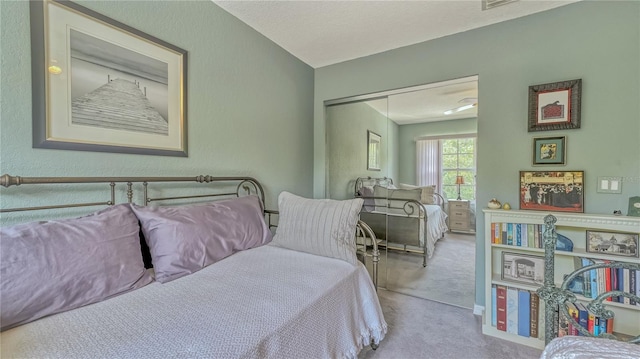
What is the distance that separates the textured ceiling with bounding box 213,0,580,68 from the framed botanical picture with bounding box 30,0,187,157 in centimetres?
78

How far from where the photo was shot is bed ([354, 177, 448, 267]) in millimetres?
2600

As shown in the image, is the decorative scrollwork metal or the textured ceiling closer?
the decorative scrollwork metal

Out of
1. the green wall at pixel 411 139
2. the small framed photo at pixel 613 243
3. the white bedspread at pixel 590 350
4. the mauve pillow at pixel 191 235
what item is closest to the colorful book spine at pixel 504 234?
the small framed photo at pixel 613 243

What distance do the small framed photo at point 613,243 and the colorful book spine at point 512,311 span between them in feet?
1.83

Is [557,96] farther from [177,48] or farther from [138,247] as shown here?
[138,247]

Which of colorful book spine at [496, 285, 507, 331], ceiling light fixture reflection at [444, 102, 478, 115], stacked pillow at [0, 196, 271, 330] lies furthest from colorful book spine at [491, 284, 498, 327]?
stacked pillow at [0, 196, 271, 330]

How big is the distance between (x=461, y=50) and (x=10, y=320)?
10.2ft

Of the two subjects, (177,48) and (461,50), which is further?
(461,50)

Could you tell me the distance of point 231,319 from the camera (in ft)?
3.14

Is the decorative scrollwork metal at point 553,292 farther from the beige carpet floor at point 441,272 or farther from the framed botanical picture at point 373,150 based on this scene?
the framed botanical picture at point 373,150

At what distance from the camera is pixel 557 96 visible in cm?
189

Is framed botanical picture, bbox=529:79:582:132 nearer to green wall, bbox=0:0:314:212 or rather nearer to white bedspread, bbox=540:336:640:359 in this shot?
white bedspread, bbox=540:336:640:359

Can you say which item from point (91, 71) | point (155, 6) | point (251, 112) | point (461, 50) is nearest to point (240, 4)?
point (155, 6)

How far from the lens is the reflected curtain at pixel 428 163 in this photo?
8.25ft
